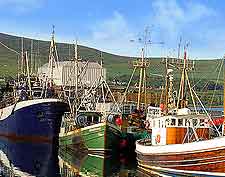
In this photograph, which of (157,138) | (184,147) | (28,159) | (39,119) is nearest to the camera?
(184,147)

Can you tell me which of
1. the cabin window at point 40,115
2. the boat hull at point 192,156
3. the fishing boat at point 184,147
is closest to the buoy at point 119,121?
the fishing boat at point 184,147

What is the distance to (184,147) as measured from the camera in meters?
38.6

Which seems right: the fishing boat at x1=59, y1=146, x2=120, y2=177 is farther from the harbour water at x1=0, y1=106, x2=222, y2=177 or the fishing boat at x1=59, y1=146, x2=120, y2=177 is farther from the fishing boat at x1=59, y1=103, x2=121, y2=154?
the fishing boat at x1=59, y1=103, x2=121, y2=154

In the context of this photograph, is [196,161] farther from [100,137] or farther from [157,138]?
[100,137]

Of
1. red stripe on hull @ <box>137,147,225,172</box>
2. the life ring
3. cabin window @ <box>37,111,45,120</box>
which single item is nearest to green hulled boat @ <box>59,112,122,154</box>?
the life ring

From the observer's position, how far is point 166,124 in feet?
146

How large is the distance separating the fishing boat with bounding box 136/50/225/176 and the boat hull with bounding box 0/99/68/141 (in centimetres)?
2131

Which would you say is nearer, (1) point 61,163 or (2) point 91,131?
(1) point 61,163

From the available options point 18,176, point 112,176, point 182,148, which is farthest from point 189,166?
point 18,176

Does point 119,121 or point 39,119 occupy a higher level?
point 119,121

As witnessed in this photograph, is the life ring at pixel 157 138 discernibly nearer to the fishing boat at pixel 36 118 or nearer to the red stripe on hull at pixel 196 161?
the red stripe on hull at pixel 196 161

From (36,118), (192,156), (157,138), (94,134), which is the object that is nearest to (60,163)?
(94,134)

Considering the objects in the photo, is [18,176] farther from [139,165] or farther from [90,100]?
[90,100]

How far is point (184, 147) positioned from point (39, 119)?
35.1m
